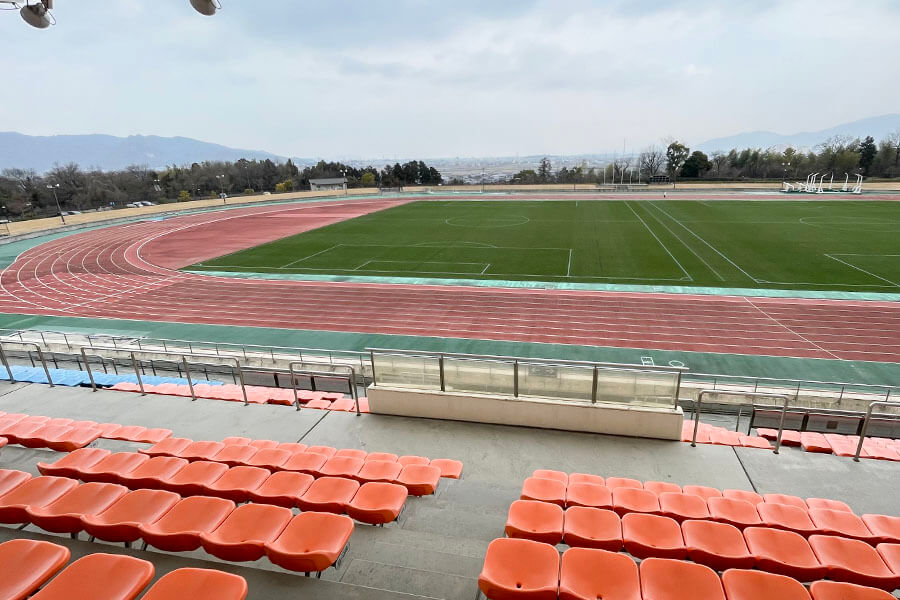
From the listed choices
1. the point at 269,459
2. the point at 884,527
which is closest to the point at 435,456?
the point at 269,459

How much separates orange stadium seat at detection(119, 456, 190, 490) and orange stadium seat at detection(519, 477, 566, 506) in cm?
384

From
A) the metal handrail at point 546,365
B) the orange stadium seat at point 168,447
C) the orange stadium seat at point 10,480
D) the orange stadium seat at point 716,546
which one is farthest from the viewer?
the metal handrail at point 546,365

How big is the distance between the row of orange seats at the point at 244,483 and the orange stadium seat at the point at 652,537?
2095mm

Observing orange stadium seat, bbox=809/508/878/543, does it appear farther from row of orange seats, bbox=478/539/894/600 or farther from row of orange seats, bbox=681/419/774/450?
row of orange seats, bbox=681/419/774/450

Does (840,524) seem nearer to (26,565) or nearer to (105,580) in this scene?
(105,580)

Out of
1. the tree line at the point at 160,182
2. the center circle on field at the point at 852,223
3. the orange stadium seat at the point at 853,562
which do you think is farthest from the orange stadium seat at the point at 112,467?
the tree line at the point at 160,182

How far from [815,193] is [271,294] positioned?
63.2 metres

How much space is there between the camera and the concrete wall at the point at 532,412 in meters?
6.75

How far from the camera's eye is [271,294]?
2170 centimetres

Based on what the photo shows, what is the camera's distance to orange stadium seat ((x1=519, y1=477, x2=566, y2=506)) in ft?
15.8

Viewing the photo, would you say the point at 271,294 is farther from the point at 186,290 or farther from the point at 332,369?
the point at 332,369

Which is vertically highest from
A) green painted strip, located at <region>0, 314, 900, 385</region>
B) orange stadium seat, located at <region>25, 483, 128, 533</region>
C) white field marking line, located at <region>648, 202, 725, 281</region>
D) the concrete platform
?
orange stadium seat, located at <region>25, 483, 128, 533</region>

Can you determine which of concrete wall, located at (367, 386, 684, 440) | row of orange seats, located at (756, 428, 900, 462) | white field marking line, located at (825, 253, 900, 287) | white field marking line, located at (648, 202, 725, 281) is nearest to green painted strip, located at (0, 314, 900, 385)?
row of orange seats, located at (756, 428, 900, 462)

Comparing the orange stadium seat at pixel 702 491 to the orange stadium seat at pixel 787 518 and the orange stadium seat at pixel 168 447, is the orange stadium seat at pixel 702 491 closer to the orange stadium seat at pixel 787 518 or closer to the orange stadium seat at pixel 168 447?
the orange stadium seat at pixel 787 518
